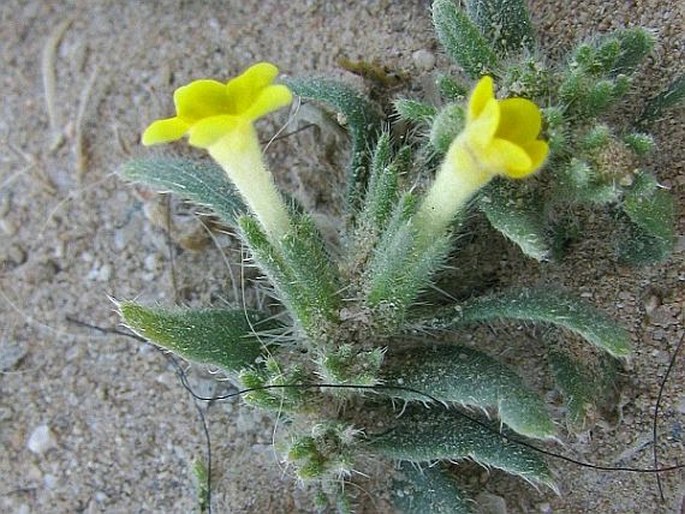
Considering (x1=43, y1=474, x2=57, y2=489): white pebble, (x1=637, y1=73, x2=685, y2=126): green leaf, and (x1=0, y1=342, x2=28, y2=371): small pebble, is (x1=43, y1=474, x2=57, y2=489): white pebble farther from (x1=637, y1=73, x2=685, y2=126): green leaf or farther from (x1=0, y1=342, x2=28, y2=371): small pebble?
(x1=637, y1=73, x2=685, y2=126): green leaf

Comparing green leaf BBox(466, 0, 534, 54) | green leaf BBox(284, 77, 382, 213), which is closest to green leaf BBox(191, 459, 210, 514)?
green leaf BBox(284, 77, 382, 213)

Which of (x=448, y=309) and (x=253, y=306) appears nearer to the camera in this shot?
(x=448, y=309)

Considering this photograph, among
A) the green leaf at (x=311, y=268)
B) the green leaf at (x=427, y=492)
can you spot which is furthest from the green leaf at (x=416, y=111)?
the green leaf at (x=427, y=492)

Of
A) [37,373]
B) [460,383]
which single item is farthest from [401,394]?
[37,373]

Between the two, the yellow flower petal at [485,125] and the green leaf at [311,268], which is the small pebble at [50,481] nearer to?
the green leaf at [311,268]

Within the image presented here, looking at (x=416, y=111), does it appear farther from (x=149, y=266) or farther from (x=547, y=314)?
(x=149, y=266)

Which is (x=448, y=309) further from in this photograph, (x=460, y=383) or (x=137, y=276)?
(x=137, y=276)

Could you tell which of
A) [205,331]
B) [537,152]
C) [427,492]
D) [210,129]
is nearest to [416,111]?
[537,152]
